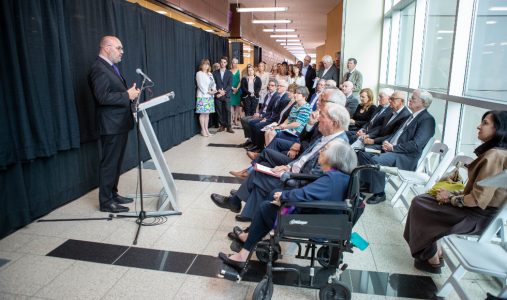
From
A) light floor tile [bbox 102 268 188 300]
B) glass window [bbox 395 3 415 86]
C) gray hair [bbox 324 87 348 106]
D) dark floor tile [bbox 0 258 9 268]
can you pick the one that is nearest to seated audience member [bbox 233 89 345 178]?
gray hair [bbox 324 87 348 106]

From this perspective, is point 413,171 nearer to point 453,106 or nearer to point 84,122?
point 453,106

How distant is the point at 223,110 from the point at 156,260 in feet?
19.1

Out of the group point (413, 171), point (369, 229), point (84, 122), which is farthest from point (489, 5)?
point (84, 122)

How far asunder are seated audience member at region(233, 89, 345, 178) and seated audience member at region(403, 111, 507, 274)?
1.25 meters

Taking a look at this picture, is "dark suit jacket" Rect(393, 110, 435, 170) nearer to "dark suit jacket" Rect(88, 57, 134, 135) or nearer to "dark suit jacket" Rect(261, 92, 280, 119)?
"dark suit jacket" Rect(261, 92, 280, 119)

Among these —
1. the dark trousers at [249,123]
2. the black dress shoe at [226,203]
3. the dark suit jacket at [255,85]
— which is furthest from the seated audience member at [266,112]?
the black dress shoe at [226,203]

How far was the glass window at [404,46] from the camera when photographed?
5832 millimetres

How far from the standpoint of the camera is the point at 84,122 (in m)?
3.58

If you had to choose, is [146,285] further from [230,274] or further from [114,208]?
[114,208]

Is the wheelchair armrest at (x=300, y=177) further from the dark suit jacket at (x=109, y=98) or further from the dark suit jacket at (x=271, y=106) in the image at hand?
the dark suit jacket at (x=271, y=106)

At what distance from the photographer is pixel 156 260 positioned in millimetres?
2508

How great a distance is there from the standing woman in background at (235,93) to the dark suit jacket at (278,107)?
10.1 feet

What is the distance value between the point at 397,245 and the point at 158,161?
216cm

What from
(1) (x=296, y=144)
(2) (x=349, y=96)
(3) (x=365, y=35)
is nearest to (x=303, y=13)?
(3) (x=365, y=35)
